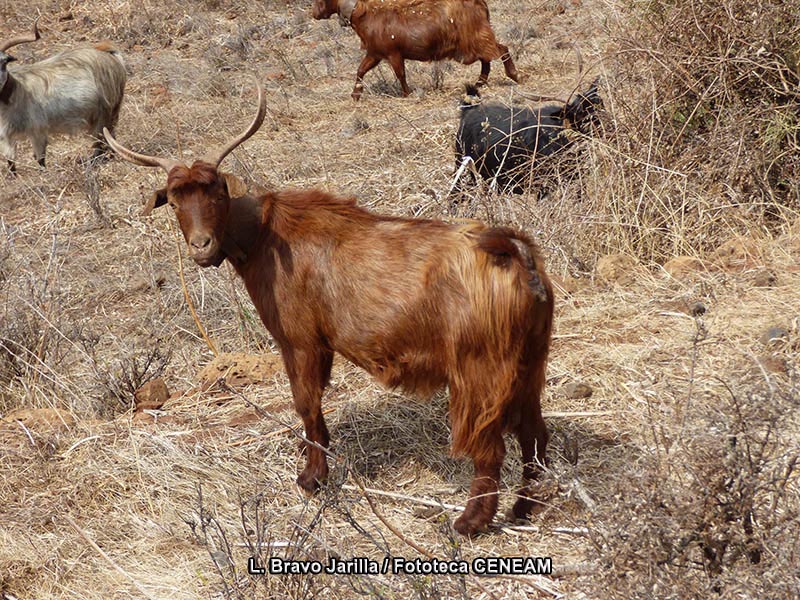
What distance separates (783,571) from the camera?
279 cm

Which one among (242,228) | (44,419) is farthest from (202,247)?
(44,419)

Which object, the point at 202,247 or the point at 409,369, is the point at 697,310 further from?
the point at 202,247

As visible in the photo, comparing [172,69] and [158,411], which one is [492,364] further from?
[172,69]

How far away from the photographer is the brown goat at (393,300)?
382 centimetres

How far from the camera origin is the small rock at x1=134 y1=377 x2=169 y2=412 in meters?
5.58

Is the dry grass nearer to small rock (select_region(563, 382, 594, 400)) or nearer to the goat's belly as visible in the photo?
small rock (select_region(563, 382, 594, 400))

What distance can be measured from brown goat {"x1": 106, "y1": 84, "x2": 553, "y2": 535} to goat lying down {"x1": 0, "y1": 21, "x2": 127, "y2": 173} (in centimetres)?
743

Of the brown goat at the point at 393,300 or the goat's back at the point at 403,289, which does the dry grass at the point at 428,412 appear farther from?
the goat's back at the point at 403,289

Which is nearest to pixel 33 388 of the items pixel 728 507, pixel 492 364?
pixel 492 364

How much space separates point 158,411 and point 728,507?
3.35m

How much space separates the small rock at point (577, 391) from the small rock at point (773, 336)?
91cm

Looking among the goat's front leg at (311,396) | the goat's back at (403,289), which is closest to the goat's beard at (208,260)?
the goat's back at (403,289)

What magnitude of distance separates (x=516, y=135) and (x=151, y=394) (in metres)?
3.59

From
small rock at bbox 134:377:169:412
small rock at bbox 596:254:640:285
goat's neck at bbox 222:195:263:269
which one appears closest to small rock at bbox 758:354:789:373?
small rock at bbox 596:254:640:285
